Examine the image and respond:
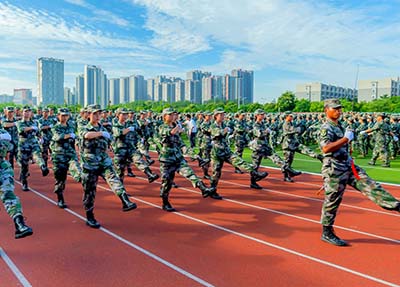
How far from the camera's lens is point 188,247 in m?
5.06

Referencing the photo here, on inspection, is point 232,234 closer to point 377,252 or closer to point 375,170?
point 377,252

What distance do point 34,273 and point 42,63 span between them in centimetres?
8314

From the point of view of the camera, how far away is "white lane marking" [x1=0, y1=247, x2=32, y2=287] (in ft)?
13.1

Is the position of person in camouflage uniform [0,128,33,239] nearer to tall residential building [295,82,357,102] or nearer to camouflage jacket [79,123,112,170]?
camouflage jacket [79,123,112,170]

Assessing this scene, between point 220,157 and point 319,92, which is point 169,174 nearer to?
point 220,157

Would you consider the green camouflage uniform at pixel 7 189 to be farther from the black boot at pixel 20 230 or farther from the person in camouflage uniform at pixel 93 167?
the person in camouflage uniform at pixel 93 167

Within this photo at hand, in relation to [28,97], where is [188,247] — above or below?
below

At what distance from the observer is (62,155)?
7141mm

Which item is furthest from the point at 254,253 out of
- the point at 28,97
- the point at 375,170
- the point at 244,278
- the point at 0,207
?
the point at 28,97

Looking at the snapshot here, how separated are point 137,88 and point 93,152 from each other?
8656 centimetres

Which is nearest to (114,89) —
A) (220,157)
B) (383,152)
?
(383,152)

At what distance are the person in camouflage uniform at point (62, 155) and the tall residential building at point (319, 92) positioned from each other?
255 feet

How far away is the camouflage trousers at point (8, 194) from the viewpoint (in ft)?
15.6

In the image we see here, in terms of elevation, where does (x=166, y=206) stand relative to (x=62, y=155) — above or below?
below
